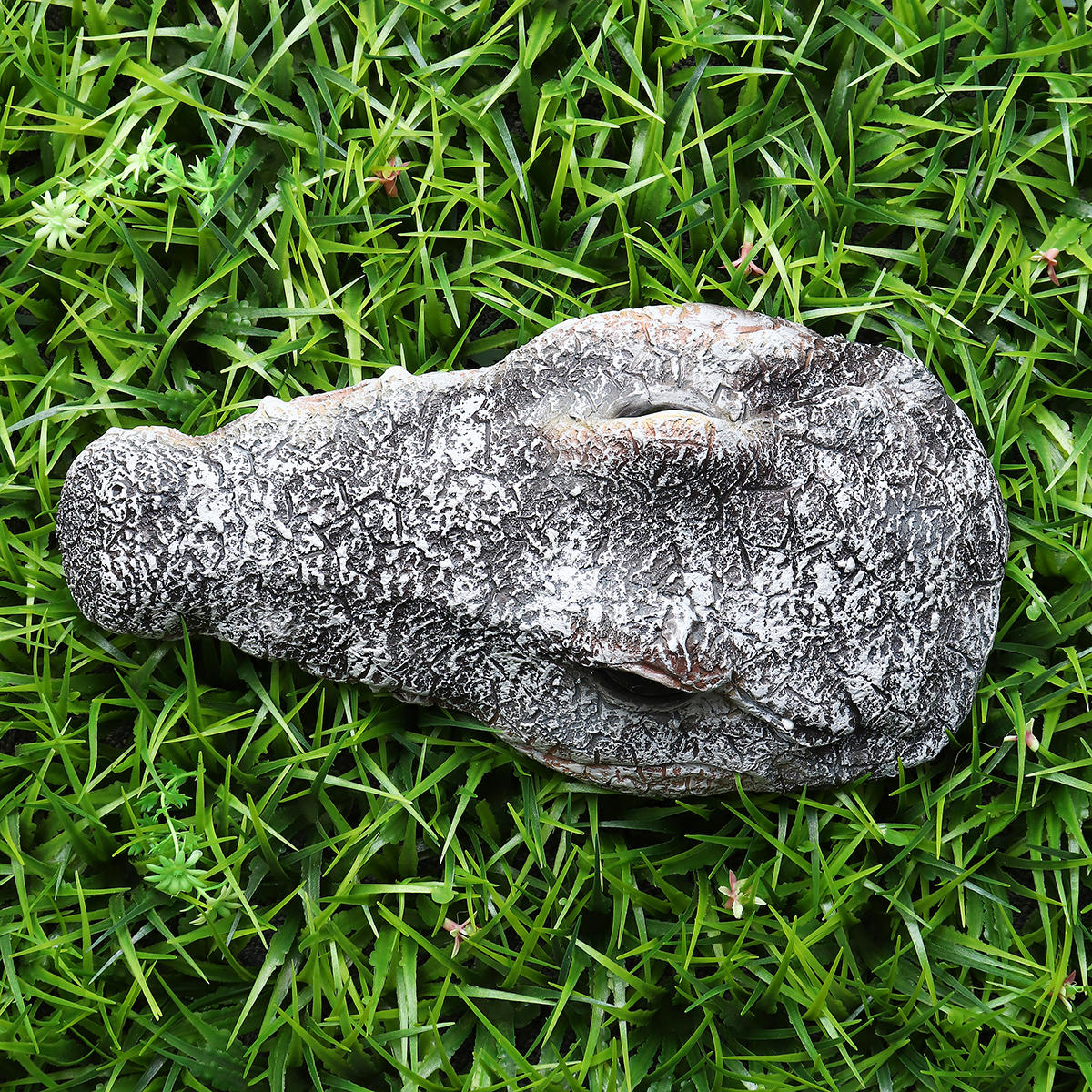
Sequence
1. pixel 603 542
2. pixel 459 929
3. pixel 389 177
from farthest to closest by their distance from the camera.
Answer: pixel 389 177 < pixel 459 929 < pixel 603 542

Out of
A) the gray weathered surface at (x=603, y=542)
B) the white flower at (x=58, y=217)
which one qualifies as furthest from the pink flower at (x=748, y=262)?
the white flower at (x=58, y=217)

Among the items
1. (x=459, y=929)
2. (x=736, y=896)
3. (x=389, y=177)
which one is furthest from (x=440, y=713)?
(x=389, y=177)

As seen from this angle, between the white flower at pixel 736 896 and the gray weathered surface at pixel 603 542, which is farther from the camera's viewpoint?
the white flower at pixel 736 896

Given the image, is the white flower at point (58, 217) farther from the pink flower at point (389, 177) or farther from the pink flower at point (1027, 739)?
the pink flower at point (1027, 739)

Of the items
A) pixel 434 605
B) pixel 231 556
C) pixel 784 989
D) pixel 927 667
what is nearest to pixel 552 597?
pixel 434 605

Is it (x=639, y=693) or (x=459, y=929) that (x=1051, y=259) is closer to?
(x=639, y=693)
